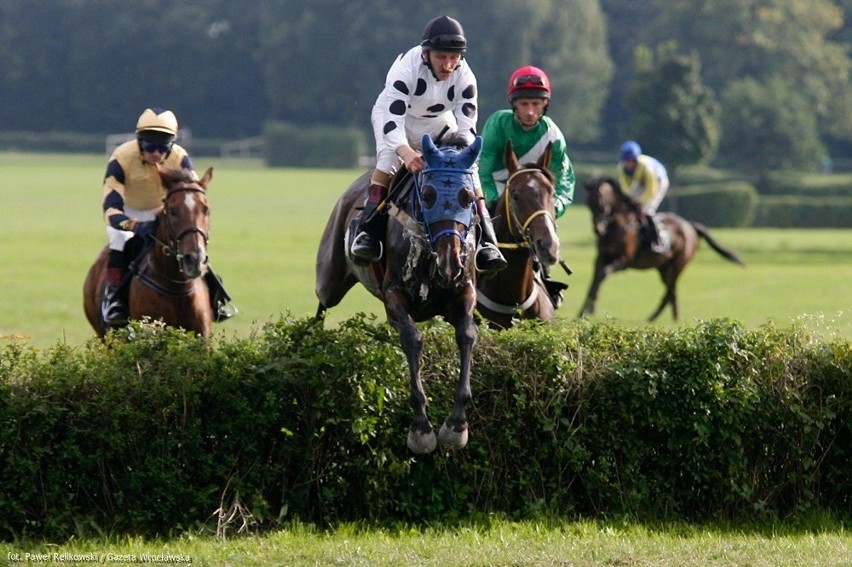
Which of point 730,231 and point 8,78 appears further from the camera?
point 8,78

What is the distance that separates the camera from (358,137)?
7206 centimetres

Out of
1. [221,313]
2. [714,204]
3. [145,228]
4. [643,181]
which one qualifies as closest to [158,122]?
[145,228]

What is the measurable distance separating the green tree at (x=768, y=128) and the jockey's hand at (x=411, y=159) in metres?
55.8

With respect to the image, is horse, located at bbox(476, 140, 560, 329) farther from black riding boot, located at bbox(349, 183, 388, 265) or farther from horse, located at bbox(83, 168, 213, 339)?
horse, located at bbox(83, 168, 213, 339)

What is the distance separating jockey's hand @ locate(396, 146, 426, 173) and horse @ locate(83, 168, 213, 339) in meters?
1.75

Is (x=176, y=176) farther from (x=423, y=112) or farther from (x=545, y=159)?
(x=545, y=159)

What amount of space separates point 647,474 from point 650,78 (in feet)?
134

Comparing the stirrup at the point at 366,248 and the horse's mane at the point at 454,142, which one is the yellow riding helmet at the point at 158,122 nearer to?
the stirrup at the point at 366,248

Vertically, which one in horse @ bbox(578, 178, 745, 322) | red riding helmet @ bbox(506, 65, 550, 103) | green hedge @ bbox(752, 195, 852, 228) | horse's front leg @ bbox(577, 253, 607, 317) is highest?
red riding helmet @ bbox(506, 65, 550, 103)

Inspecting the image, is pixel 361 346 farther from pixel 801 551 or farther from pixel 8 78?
pixel 8 78

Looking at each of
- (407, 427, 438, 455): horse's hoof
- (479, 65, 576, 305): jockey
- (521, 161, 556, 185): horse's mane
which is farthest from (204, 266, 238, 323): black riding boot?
(407, 427, 438, 455): horse's hoof

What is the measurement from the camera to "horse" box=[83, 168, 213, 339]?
854 centimetres

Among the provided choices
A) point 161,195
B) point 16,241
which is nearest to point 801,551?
point 161,195

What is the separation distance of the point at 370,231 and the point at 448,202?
88cm
